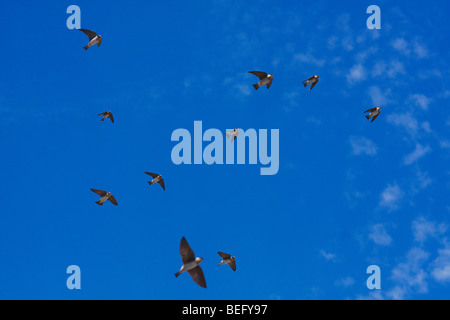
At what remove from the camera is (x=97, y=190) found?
3203 centimetres

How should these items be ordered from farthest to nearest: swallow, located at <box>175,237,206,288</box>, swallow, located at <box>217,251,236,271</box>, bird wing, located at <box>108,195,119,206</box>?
1. bird wing, located at <box>108,195,119,206</box>
2. swallow, located at <box>217,251,236,271</box>
3. swallow, located at <box>175,237,206,288</box>

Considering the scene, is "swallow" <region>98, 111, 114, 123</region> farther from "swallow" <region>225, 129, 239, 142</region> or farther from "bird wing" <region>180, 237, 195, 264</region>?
"bird wing" <region>180, 237, 195, 264</region>

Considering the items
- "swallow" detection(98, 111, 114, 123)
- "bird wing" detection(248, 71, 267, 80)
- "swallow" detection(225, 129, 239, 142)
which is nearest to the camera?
"bird wing" detection(248, 71, 267, 80)

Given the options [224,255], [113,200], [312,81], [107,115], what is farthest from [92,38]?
[224,255]

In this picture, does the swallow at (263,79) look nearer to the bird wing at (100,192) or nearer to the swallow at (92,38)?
the swallow at (92,38)

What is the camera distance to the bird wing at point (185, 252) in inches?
832

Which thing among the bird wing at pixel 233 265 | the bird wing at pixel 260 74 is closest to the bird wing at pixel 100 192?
the bird wing at pixel 233 265

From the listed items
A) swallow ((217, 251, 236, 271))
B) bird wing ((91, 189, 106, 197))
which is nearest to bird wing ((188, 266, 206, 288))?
swallow ((217, 251, 236, 271))

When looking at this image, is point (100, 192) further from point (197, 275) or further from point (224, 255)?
point (197, 275)

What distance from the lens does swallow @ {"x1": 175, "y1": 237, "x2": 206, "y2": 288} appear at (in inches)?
839

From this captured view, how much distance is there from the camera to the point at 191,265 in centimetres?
2180

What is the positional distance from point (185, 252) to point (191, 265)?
0.73 meters

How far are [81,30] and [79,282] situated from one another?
14.4 metres
